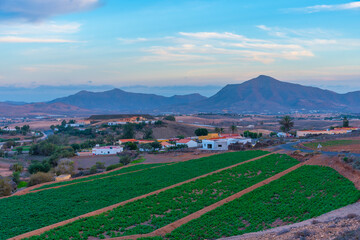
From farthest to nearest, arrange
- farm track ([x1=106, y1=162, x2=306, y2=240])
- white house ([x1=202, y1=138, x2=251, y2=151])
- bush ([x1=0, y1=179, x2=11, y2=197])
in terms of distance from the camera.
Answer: white house ([x1=202, y1=138, x2=251, y2=151]) → bush ([x1=0, y1=179, x2=11, y2=197]) → farm track ([x1=106, y1=162, x2=306, y2=240])

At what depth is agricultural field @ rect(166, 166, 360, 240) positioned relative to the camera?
1633 cm

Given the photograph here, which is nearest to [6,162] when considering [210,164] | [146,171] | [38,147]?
[38,147]

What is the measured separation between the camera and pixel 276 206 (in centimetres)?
1889

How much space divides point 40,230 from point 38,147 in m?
56.0

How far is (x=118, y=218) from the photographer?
60.7 feet

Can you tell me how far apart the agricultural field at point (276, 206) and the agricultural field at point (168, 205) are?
1.57 m

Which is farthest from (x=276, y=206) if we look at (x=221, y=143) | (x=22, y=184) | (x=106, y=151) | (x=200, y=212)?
(x=106, y=151)

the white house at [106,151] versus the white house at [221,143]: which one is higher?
the white house at [221,143]

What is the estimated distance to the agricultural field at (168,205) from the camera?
16828 mm

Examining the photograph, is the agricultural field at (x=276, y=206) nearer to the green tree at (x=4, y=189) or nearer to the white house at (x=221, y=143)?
the green tree at (x=4, y=189)

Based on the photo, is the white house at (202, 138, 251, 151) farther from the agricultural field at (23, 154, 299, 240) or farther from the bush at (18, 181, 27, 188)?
the bush at (18, 181, 27, 188)

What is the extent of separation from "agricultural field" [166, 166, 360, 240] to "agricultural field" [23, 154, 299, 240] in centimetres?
157

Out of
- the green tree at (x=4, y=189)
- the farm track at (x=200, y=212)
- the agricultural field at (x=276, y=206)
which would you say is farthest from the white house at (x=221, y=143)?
the green tree at (x=4, y=189)

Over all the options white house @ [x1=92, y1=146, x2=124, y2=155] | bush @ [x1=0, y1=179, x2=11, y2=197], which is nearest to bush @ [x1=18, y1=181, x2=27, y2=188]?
bush @ [x1=0, y1=179, x2=11, y2=197]
